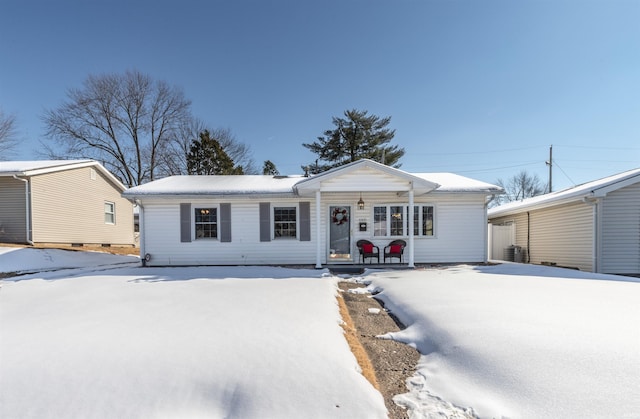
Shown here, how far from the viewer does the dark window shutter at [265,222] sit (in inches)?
381

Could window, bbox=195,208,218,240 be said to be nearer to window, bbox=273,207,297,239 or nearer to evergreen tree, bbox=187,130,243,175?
window, bbox=273,207,297,239

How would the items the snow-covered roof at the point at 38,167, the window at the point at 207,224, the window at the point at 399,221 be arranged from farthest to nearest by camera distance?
the snow-covered roof at the point at 38,167, the window at the point at 399,221, the window at the point at 207,224

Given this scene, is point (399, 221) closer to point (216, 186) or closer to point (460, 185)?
point (460, 185)

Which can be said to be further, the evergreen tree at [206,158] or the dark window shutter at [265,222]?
the evergreen tree at [206,158]

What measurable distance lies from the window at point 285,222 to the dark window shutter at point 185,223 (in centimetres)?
286

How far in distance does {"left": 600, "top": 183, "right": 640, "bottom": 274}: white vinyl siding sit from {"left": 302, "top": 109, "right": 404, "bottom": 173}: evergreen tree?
16.3 metres

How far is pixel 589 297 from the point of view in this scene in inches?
191

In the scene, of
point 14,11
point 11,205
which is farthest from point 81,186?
point 14,11

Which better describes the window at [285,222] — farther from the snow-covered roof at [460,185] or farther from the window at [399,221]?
the snow-covered roof at [460,185]

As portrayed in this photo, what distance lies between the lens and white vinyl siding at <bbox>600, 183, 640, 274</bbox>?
8891 millimetres

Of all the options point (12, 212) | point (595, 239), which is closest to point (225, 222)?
point (12, 212)

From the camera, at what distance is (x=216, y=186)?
1002cm

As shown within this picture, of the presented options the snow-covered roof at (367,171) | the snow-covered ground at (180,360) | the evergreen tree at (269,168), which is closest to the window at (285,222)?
the snow-covered roof at (367,171)

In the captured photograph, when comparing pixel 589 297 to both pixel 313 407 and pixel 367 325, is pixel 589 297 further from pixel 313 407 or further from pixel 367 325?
pixel 313 407
